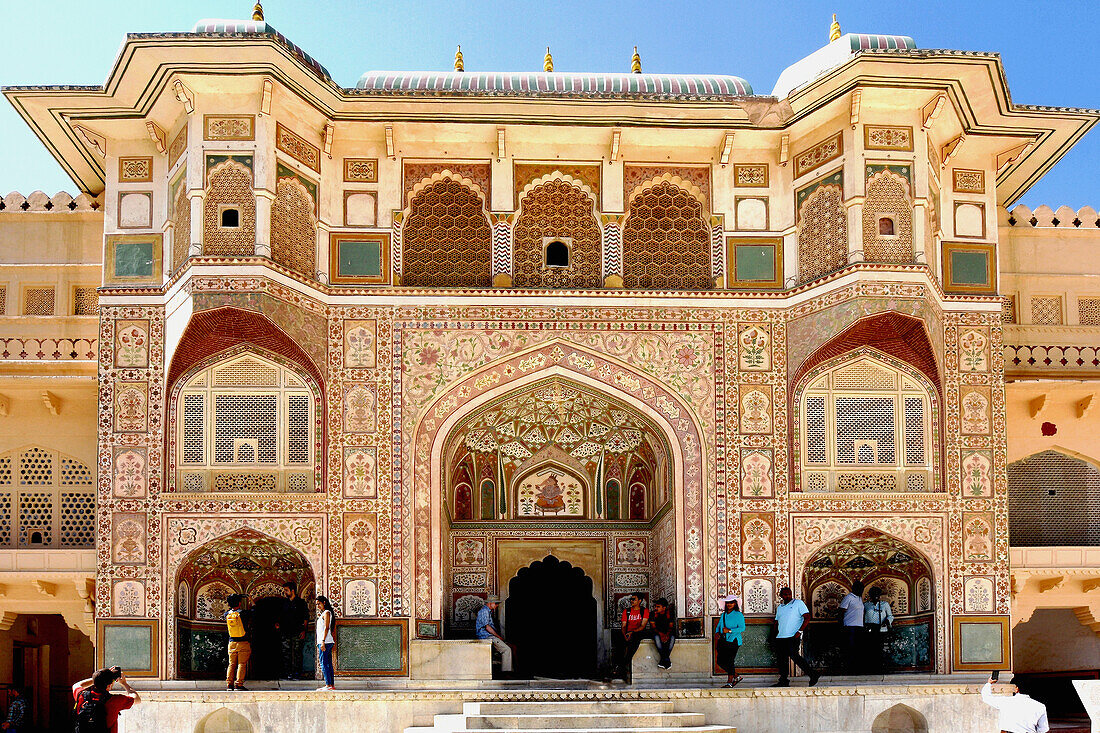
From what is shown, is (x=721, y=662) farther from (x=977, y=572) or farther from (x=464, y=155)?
(x=464, y=155)

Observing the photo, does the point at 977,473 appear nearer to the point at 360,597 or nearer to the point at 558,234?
the point at 558,234

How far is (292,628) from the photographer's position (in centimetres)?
1477

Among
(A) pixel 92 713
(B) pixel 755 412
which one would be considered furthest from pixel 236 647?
Result: (B) pixel 755 412

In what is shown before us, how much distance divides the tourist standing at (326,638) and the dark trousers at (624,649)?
120 inches

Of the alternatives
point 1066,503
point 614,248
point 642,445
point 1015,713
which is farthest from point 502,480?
point 1015,713

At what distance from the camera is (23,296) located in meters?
16.3

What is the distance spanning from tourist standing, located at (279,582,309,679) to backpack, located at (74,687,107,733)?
592 cm

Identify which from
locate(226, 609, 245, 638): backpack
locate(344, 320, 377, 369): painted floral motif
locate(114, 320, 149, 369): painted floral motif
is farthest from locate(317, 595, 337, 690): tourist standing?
locate(114, 320, 149, 369): painted floral motif

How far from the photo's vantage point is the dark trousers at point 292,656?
50.1 feet

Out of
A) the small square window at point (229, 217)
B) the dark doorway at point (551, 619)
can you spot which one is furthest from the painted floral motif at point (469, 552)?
the small square window at point (229, 217)

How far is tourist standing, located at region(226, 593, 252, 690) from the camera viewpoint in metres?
14.0

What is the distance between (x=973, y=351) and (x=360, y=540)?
698 centimetres

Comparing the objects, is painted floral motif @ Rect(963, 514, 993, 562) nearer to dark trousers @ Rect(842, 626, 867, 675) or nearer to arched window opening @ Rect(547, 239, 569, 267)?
dark trousers @ Rect(842, 626, 867, 675)

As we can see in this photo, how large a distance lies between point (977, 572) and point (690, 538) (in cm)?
306
